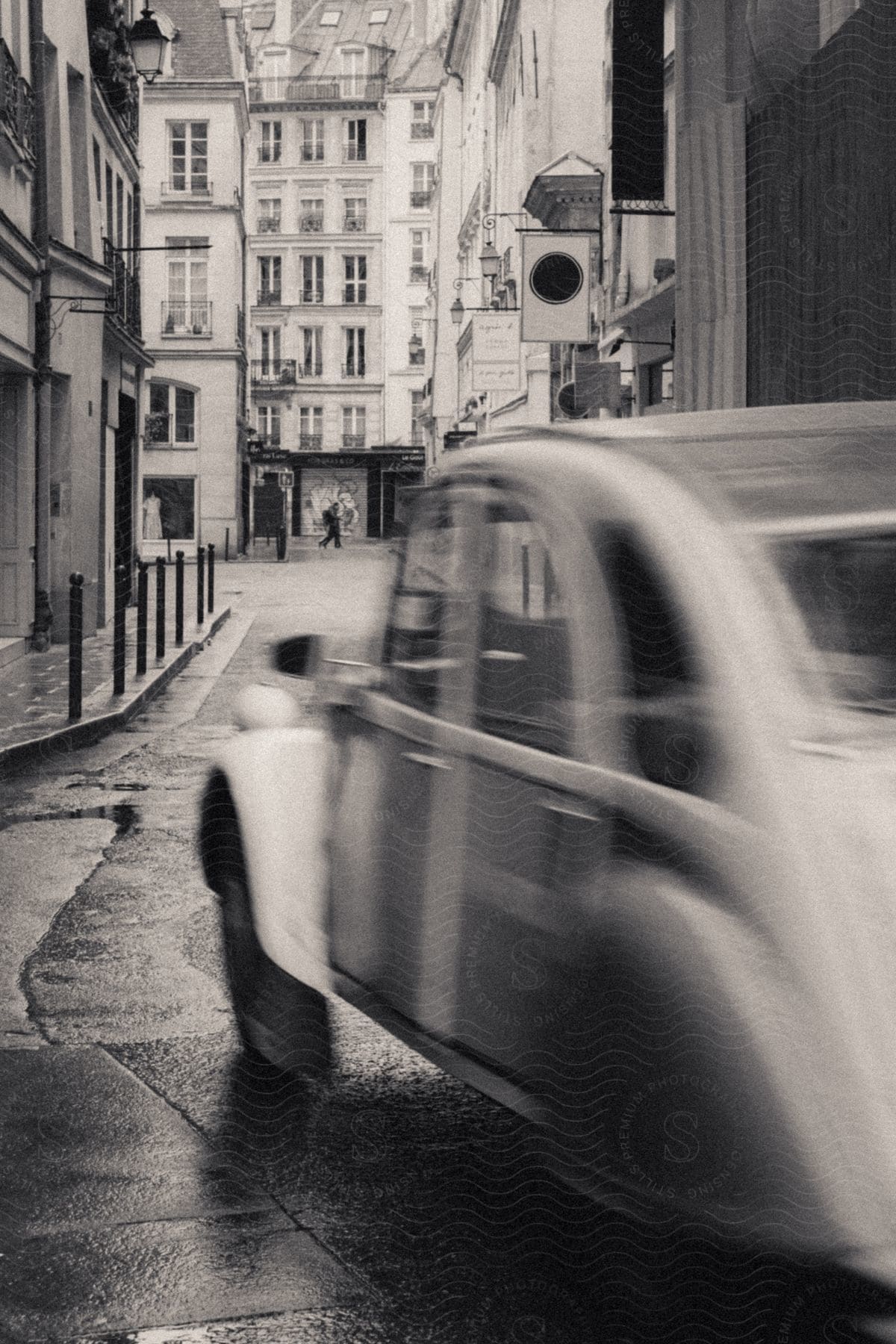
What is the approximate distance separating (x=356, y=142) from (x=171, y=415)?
91.5 feet

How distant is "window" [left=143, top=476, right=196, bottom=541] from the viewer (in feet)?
172

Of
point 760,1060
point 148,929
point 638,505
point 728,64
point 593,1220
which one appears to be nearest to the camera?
point 760,1060

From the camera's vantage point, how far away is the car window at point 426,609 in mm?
3873

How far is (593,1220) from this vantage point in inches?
129

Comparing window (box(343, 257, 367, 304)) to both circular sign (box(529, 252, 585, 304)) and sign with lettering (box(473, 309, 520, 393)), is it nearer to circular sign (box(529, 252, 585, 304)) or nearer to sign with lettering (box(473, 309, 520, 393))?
sign with lettering (box(473, 309, 520, 393))

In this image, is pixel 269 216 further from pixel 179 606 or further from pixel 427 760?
pixel 427 760

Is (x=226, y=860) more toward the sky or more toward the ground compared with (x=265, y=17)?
more toward the ground

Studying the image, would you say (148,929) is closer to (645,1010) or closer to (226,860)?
(226,860)

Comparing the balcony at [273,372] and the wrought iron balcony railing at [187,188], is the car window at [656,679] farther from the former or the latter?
the balcony at [273,372]

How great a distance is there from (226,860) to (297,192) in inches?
2945

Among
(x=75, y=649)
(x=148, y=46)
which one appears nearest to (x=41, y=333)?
(x=148, y=46)

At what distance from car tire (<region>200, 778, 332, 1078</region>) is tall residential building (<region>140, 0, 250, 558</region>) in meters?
48.5

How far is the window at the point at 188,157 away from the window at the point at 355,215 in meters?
23.1

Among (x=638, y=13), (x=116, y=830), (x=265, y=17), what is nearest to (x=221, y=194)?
(x=265, y=17)
